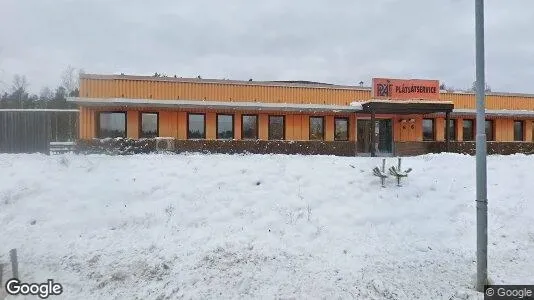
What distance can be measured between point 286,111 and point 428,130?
1020 centimetres

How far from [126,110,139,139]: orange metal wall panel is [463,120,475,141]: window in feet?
70.1

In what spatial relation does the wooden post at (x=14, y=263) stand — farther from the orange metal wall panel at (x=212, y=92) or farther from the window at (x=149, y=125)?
the window at (x=149, y=125)

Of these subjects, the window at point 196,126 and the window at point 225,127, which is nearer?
the window at point 196,126

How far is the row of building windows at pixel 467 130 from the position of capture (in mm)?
26372

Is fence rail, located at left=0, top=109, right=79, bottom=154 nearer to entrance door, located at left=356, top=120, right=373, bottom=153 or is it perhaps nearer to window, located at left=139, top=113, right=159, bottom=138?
window, located at left=139, top=113, right=159, bottom=138

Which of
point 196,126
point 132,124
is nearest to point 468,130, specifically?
point 196,126

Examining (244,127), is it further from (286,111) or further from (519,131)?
(519,131)

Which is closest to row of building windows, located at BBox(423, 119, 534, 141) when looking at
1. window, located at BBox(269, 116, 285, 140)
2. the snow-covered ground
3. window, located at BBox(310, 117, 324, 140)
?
window, located at BBox(310, 117, 324, 140)

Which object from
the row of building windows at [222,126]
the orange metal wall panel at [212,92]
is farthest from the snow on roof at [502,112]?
the row of building windows at [222,126]

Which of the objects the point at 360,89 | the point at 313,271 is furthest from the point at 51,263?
the point at 360,89

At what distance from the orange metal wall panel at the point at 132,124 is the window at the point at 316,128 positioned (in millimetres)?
10249

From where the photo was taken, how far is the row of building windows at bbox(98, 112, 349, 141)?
→ 70.8ft

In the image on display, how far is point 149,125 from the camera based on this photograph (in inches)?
867

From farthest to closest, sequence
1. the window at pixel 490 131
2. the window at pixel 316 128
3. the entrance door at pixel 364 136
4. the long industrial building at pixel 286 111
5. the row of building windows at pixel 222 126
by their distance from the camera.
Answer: the window at pixel 490 131 < the entrance door at pixel 364 136 < the window at pixel 316 128 < the row of building windows at pixel 222 126 < the long industrial building at pixel 286 111
